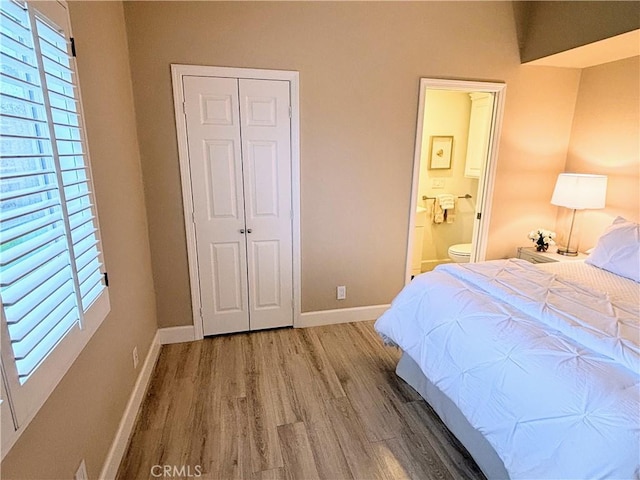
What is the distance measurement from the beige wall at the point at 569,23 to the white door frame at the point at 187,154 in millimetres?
2023

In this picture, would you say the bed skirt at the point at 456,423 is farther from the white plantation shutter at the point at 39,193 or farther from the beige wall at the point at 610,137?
the beige wall at the point at 610,137

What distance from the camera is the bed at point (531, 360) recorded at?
1152 mm

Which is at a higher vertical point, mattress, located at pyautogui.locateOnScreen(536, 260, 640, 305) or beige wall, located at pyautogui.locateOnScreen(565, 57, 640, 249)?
beige wall, located at pyautogui.locateOnScreen(565, 57, 640, 249)

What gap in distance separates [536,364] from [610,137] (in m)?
2.71

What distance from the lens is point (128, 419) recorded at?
1914 mm

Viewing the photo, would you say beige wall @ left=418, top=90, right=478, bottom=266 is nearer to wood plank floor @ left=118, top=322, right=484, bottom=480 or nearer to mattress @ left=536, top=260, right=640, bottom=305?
mattress @ left=536, top=260, right=640, bottom=305

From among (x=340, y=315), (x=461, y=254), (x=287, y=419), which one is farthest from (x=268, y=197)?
(x=461, y=254)

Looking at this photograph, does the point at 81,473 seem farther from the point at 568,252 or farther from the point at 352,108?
the point at 568,252

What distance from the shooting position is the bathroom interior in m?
4.11

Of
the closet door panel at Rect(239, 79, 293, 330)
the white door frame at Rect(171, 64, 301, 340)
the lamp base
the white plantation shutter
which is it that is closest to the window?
the white plantation shutter

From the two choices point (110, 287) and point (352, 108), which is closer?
point (110, 287)

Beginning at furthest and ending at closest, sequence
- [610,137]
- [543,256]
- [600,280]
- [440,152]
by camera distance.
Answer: [440,152], [543,256], [610,137], [600,280]

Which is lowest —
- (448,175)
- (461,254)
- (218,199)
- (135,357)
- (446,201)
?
(135,357)

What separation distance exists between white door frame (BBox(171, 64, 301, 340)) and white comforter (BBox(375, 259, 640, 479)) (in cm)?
116
